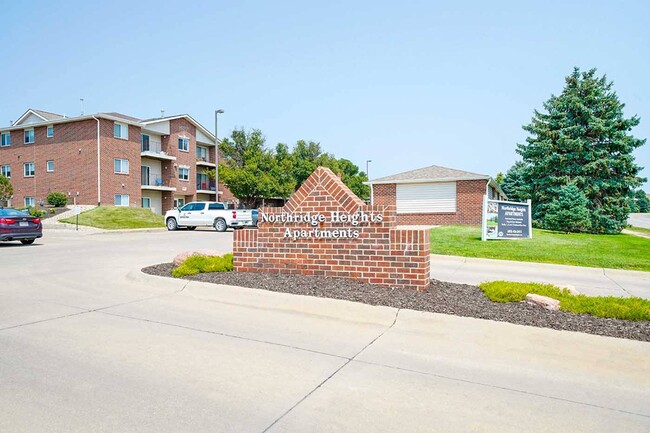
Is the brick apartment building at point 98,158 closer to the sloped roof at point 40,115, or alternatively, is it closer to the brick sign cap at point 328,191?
the sloped roof at point 40,115

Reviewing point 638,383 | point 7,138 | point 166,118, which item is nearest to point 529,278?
point 638,383

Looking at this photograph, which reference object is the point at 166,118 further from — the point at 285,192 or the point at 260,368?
the point at 260,368

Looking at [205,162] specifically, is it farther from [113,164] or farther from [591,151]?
[591,151]

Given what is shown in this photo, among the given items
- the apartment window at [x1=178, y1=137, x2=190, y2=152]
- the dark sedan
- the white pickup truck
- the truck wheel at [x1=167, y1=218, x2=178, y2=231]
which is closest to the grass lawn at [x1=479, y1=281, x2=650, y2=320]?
the dark sedan

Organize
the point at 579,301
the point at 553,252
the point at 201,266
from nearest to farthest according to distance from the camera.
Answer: the point at 579,301, the point at 201,266, the point at 553,252

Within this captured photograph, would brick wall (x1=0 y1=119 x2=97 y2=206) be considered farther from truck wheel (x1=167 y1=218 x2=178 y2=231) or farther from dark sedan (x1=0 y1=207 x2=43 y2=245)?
dark sedan (x1=0 y1=207 x2=43 y2=245)

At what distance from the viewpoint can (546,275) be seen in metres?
10.6

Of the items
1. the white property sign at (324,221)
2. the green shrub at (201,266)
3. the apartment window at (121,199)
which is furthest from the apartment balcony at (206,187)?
the white property sign at (324,221)

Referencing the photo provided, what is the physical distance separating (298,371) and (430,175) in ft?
93.7

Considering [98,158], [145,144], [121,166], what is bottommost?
[121,166]

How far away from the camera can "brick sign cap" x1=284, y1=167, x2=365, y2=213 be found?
24.3 ft

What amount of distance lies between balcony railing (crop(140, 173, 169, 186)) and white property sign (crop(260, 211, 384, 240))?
38.9 m

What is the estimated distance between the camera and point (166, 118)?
4456 cm

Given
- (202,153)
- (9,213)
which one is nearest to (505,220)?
(9,213)
